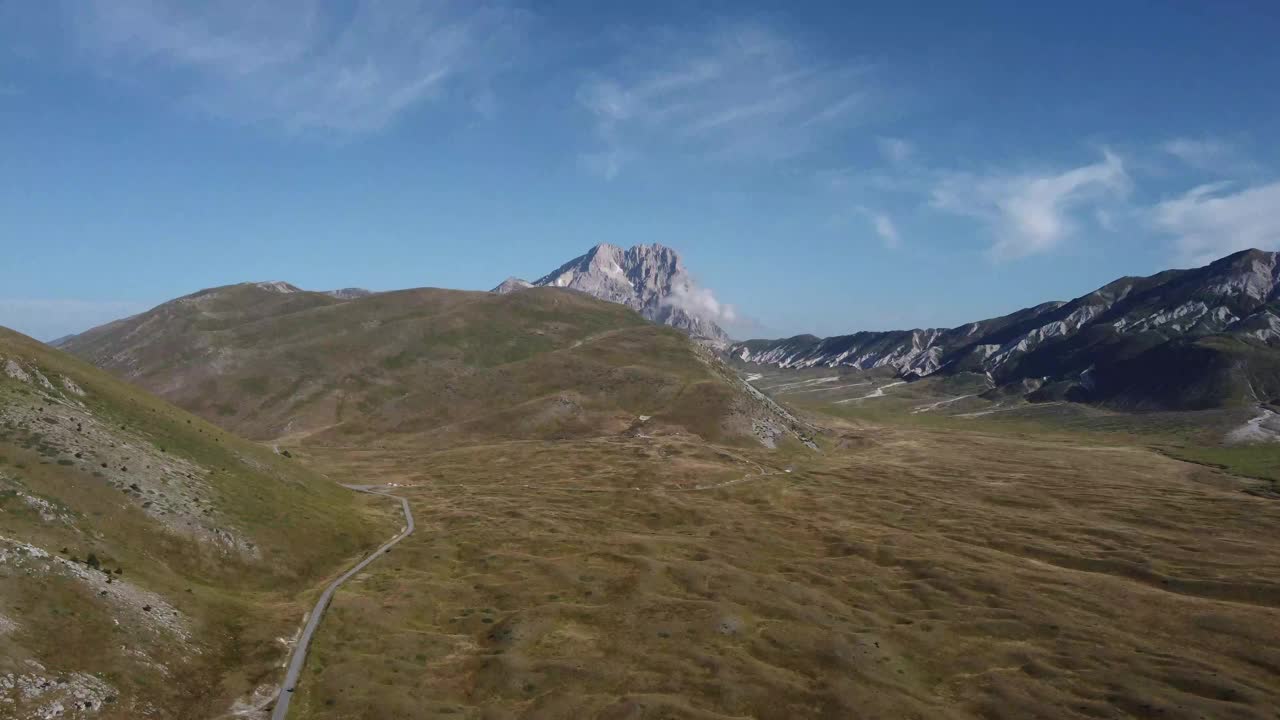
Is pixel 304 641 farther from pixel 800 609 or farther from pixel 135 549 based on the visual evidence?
pixel 800 609

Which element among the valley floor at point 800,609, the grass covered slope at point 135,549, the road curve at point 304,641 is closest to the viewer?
the grass covered slope at point 135,549

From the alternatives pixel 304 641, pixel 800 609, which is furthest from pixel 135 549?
pixel 800 609

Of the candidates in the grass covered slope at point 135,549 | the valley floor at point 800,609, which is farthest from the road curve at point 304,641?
the grass covered slope at point 135,549

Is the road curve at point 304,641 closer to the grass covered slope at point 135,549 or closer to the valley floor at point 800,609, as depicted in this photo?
the valley floor at point 800,609

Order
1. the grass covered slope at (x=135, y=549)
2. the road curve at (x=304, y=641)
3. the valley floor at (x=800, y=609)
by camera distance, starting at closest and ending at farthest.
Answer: the grass covered slope at (x=135, y=549) → the road curve at (x=304, y=641) → the valley floor at (x=800, y=609)

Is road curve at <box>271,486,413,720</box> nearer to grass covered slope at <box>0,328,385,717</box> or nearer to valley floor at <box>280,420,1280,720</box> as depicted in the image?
valley floor at <box>280,420,1280,720</box>
